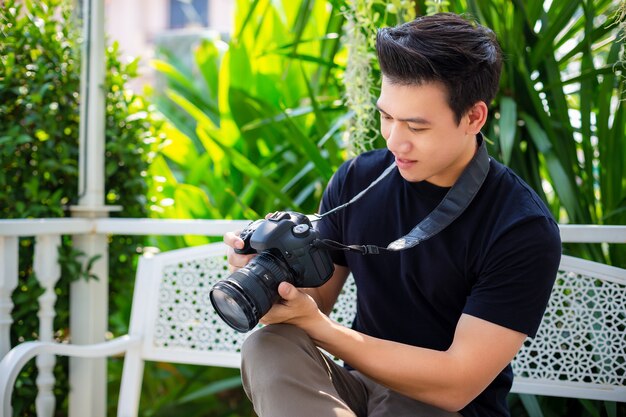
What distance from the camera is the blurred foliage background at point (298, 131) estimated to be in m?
1.81

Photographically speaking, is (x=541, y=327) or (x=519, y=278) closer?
(x=519, y=278)

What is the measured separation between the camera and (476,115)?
1.30 m

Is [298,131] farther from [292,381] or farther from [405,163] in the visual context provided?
[292,381]

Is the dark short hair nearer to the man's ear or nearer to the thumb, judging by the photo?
the man's ear

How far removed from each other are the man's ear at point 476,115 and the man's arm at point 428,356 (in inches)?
13.4

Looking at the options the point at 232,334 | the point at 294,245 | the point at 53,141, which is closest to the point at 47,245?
the point at 53,141

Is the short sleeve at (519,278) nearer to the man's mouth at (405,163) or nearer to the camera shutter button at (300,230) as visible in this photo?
the man's mouth at (405,163)

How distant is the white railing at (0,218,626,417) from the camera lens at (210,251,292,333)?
2.39 feet

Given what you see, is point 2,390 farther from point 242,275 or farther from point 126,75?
point 126,75

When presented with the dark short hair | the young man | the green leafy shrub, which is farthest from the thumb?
the green leafy shrub

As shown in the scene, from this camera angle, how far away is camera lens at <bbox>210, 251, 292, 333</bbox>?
3.55ft

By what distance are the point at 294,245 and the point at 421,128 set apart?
11.8 inches

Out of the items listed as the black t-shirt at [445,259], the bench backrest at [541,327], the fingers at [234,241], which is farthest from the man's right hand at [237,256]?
the bench backrest at [541,327]

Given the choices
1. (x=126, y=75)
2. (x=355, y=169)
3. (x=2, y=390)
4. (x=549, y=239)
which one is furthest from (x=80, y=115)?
(x=549, y=239)
